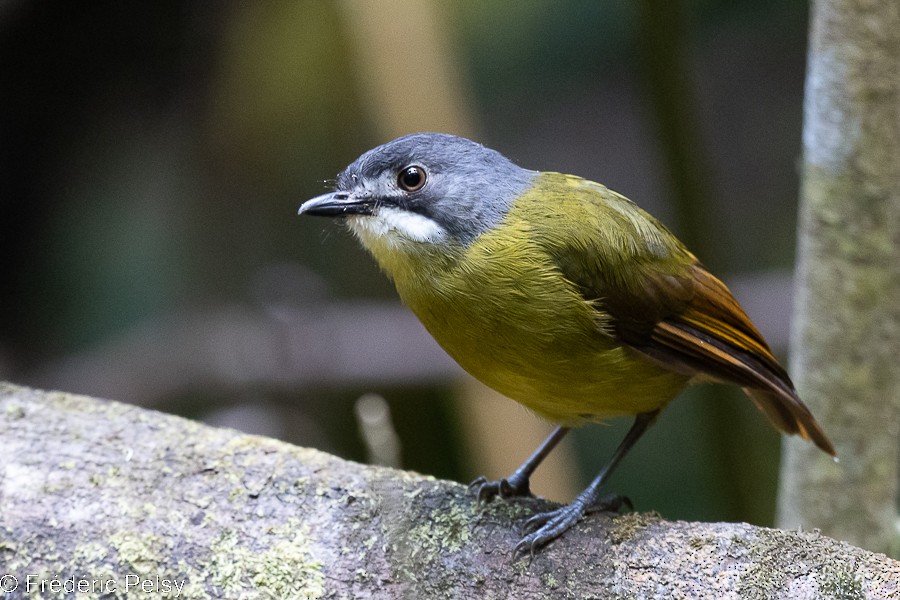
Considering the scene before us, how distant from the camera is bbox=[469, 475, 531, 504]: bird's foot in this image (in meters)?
2.88

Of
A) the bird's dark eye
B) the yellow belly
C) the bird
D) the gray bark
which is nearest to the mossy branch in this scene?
the bird

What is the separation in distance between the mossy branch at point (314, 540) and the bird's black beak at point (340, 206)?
2.61ft

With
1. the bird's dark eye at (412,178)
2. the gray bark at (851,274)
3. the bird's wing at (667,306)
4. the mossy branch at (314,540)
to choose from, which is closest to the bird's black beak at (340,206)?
the bird's dark eye at (412,178)

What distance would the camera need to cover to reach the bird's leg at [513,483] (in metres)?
2.90

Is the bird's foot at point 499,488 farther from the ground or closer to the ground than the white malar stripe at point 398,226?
closer to the ground

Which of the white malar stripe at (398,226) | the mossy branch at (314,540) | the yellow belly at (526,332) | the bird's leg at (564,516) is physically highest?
the white malar stripe at (398,226)

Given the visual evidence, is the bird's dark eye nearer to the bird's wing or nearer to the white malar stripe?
the white malar stripe

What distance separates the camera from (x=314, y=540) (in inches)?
102

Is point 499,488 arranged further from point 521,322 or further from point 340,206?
point 340,206

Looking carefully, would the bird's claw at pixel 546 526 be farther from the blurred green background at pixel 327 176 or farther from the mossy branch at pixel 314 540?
the blurred green background at pixel 327 176

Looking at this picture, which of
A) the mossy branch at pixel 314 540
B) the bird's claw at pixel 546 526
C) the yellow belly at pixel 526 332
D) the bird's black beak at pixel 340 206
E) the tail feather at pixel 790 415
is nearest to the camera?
the mossy branch at pixel 314 540
